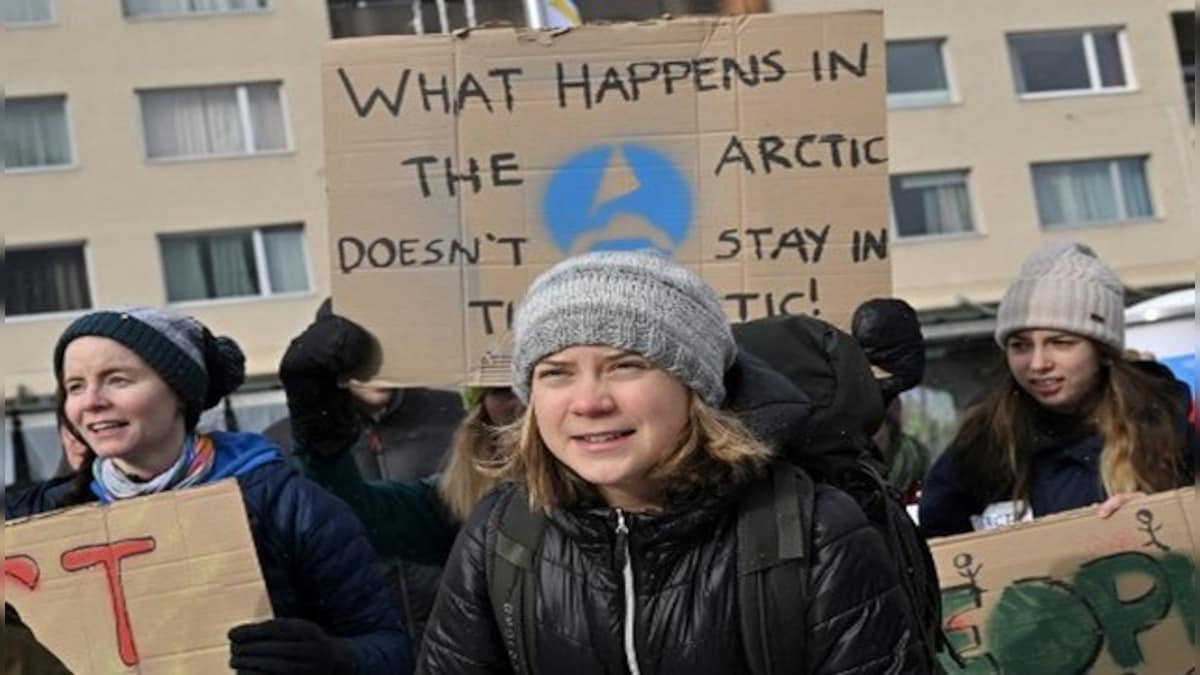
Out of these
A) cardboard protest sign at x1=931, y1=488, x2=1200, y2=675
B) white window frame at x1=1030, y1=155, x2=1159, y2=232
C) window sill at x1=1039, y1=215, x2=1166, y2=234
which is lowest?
cardboard protest sign at x1=931, y1=488, x2=1200, y2=675

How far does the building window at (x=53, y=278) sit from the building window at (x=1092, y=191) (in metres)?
14.0

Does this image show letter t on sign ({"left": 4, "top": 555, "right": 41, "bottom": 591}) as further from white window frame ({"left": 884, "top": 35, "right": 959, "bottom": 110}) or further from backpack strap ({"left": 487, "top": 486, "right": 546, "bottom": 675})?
white window frame ({"left": 884, "top": 35, "right": 959, "bottom": 110})

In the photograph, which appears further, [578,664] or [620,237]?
[620,237]

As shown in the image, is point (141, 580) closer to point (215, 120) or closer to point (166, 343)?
point (166, 343)

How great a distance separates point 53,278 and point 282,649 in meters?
21.8

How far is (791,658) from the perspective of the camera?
236 cm

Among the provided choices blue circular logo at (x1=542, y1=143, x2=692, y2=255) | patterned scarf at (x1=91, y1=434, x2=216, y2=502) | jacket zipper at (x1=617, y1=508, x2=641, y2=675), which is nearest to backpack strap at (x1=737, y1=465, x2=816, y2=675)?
jacket zipper at (x1=617, y1=508, x2=641, y2=675)

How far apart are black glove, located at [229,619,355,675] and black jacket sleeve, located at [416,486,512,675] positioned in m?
0.28

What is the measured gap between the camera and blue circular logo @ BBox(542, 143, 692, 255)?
362 cm

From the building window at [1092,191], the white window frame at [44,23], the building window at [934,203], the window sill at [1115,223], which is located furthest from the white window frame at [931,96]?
the white window frame at [44,23]

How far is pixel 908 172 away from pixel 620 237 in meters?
22.3

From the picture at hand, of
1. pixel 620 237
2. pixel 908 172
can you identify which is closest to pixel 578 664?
pixel 620 237

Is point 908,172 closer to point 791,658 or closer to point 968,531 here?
point 968,531

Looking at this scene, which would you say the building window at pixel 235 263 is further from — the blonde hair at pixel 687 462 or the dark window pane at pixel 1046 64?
the blonde hair at pixel 687 462
